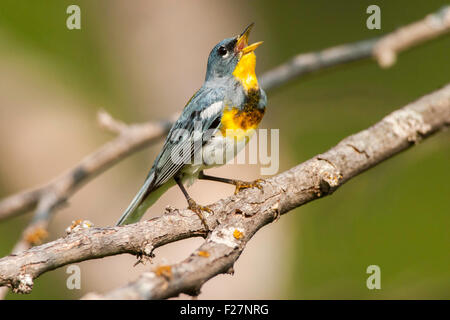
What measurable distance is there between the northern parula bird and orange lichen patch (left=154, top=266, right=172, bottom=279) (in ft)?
4.19

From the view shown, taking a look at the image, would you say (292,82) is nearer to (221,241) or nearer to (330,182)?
(330,182)

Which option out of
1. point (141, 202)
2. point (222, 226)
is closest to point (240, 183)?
point (141, 202)

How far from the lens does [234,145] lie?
3006 millimetres

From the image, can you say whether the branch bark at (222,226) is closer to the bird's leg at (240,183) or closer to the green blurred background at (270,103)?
the bird's leg at (240,183)

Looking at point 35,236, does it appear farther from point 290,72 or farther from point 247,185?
point 290,72

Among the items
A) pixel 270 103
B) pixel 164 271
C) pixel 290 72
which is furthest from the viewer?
pixel 270 103

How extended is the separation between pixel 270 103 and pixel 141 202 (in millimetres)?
3431

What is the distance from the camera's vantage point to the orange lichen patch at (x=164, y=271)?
1.59 metres

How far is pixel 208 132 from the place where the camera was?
3.05 m

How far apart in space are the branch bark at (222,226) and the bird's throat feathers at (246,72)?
745 millimetres

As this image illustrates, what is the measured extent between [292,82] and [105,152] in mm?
1690

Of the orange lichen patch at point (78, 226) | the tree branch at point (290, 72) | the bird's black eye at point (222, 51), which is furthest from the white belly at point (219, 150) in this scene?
the tree branch at point (290, 72)

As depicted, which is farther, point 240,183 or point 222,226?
point 240,183
